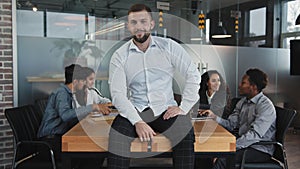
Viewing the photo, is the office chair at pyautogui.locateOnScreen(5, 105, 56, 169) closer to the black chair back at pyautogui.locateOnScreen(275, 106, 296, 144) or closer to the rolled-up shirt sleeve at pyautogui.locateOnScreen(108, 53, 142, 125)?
the rolled-up shirt sleeve at pyautogui.locateOnScreen(108, 53, 142, 125)

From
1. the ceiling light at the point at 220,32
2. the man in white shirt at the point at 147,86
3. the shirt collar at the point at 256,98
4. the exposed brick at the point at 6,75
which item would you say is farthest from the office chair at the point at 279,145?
the ceiling light at the point at 220,32

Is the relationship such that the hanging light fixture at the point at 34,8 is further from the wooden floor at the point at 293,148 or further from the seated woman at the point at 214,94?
the wooden floor at the point at 293,148

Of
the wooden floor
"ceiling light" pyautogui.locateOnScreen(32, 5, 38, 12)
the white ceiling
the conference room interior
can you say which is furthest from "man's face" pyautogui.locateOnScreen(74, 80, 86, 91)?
the wooden floor

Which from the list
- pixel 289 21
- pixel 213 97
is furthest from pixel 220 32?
pixel 213 97

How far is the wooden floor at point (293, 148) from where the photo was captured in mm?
4094

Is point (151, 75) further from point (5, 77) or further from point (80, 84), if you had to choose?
A: point (5, 77)

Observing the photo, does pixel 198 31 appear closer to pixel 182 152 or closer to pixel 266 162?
pixel 266 162

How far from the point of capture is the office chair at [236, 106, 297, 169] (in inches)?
95.0

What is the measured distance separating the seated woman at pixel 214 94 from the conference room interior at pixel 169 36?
31cm

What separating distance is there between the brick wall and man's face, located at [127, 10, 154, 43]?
90.8 inches

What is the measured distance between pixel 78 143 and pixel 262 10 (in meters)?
6.40

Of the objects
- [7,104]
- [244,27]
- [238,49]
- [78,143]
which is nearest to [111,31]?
[7,104]

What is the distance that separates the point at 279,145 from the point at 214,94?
1.28 m

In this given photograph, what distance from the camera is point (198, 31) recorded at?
23.9 ft
